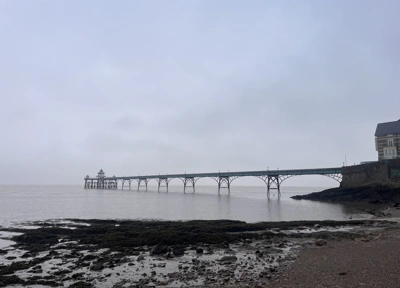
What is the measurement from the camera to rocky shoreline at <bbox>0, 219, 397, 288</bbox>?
10.9 metres

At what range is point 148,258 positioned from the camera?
47.5 ft

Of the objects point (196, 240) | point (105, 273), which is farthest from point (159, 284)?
point (196, 240)

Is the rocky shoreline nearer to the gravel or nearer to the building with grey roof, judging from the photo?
the gravel

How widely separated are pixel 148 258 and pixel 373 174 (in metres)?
55.6

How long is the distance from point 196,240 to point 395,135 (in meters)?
61.5

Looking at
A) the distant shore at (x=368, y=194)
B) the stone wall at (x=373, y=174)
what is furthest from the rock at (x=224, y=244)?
the stone wall at (x=373, y=174)

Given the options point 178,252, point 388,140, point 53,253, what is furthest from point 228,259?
point 388,140

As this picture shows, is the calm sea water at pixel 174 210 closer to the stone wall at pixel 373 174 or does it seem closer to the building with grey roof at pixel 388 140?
the stone wall at pixel 373 174

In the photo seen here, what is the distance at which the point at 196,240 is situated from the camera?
18453 mm

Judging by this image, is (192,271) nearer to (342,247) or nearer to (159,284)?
(159,284)

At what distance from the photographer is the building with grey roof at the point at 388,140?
2477 inches

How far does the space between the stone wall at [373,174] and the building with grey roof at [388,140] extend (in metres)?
6.11

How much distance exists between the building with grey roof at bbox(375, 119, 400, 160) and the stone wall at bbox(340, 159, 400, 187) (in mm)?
6114

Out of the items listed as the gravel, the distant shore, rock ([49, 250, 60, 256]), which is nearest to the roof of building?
the distant shore
